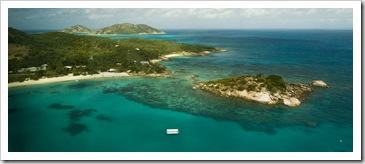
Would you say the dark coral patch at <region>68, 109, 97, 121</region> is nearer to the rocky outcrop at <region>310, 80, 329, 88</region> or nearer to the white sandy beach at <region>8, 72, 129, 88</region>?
the white sandy beach at <region>8, 72, 129, 88</region>

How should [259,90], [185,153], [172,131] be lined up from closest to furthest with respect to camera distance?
[185,153]
[172,131]
[259,90]

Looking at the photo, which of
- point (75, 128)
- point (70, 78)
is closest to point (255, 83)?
point (75, 128)

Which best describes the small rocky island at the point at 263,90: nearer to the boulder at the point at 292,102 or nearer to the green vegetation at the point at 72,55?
the boulder at the point at 292,102

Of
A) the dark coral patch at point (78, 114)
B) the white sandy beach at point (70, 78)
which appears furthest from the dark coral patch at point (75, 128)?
the white sandy beach at point (70, 78)

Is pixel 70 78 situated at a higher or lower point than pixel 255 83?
higher

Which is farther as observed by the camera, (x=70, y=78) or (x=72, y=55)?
(x=72, y=55)

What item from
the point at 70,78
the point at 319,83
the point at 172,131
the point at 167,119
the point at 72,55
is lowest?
the point at 172,131

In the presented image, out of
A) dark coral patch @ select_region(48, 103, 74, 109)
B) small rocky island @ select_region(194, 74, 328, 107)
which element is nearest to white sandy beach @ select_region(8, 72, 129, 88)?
dark coral patch @ select_region(48, 103, 74, 109)

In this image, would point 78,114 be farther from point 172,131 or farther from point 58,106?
point 172,131
